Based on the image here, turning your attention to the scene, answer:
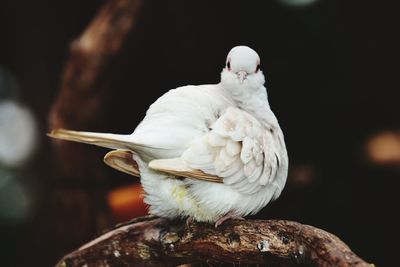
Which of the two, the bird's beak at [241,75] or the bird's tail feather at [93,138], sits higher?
the bird's beak at [241,75]

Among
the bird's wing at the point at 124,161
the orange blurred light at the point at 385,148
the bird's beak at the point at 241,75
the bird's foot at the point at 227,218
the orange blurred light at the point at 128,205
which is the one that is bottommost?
the orange blurred light at the point at 128,205

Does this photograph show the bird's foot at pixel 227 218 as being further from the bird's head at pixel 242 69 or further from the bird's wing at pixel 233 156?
the bird's head at pixel 242 69

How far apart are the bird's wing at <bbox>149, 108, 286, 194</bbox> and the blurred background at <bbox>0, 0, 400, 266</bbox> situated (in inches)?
55.7

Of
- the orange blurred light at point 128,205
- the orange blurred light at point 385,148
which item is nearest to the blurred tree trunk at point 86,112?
the orange blurred light at point 128,205

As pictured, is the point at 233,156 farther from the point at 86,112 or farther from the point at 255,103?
the point at 86,112

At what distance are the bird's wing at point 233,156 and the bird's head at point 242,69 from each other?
0.23 feet

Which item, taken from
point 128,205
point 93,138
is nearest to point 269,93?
point 128,205

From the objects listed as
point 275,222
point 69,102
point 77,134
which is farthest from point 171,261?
point 69,102

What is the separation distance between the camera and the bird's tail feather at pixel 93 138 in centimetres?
143

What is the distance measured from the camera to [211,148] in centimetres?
154

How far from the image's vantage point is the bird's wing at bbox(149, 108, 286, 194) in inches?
59.1

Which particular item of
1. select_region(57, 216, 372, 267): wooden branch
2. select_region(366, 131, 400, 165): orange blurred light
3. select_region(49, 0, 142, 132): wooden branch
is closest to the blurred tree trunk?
select_region(49, 0, 142, 132): wooden branch

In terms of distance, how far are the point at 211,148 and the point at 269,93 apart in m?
1.93

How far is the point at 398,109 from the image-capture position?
350 centimetres
